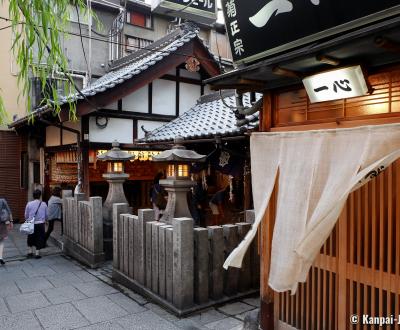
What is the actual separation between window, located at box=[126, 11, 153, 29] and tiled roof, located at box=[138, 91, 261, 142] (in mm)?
12511

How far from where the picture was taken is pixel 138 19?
25.3m

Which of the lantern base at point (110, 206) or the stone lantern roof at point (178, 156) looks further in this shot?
the lantern base at point (110, 206)

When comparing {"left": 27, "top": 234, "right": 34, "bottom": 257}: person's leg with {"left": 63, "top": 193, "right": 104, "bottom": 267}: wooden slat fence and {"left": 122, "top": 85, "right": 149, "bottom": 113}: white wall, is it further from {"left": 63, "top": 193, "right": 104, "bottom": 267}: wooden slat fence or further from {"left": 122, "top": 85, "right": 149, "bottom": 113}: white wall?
{"left": 122, "top": 85, "right": 149, "bottom": 113}: white wall

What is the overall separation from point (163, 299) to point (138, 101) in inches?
372

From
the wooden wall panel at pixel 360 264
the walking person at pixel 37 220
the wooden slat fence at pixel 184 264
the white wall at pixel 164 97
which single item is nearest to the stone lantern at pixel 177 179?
the wooden slat fence at pixel 184 264

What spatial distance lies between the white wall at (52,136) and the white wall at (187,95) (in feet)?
18.8

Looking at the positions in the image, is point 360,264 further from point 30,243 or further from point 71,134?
point 71,134

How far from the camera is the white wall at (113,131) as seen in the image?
13250mm

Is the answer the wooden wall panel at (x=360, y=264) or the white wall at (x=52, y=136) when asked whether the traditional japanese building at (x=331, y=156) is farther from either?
the white wall at (x=52, y=136)

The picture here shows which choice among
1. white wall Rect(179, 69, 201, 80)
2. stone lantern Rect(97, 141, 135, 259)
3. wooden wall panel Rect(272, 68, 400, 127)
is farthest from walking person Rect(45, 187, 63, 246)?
wooden wall panel Rect(272, 68, 400, 127)

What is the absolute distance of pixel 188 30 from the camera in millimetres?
15180

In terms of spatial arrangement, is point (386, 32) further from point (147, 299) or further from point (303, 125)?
point (147, 299)

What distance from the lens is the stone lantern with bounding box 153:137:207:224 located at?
8797 millimetres

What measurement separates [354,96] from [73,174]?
13.4 m
